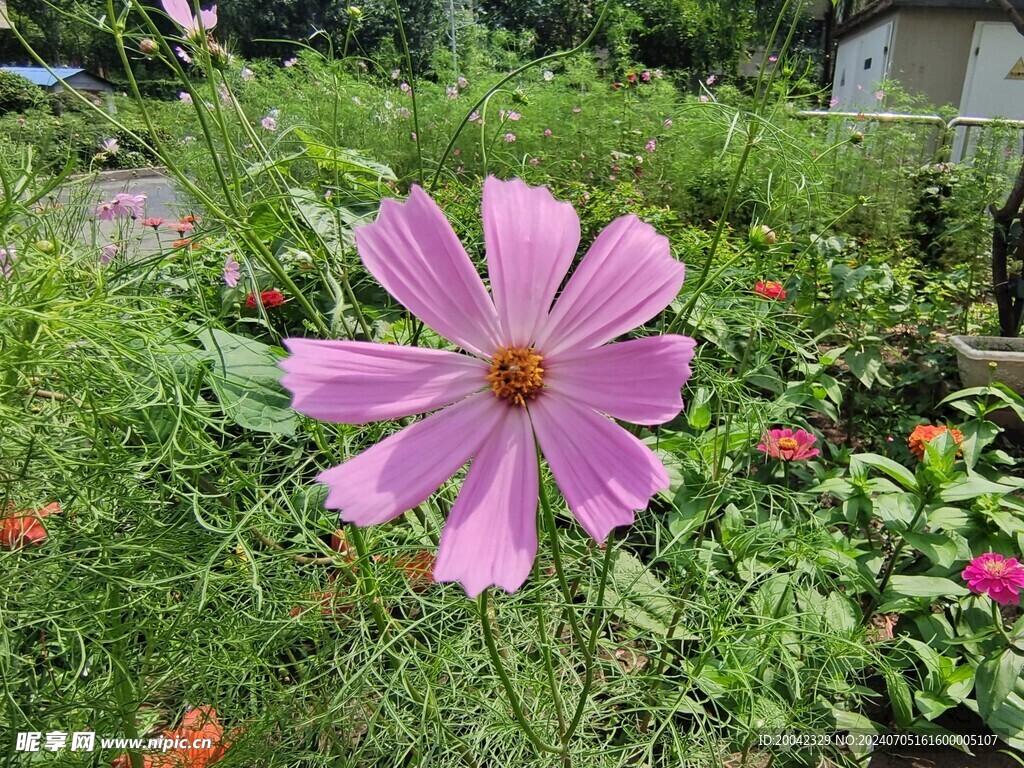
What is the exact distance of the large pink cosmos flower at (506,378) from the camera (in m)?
0.31

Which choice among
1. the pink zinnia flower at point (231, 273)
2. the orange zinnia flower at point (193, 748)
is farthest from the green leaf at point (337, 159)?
the orange zinnia flower at point (193, 748)

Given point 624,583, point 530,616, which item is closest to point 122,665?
point 530,616

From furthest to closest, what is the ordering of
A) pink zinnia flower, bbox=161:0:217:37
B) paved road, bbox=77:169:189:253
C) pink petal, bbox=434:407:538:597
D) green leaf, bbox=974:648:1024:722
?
paved road, bbox=77:169:189:253 → green leaf, bbox=974:648:1024:722 → pink zinnia flower, bbox=161:0:217:37 → pink petal, bbox=434:407:538:597

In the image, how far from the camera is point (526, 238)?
1.11 ft

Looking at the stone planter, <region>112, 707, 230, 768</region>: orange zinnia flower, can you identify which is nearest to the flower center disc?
<region>112, 707, 230, 768</region>: orange zinnia flower

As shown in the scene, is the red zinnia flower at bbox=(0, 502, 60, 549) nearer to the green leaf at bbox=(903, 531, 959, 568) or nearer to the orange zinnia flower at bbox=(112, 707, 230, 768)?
the orange zinnia flower at bbox=(112, 707, 230, 768)

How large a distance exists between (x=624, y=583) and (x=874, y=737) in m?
0.41

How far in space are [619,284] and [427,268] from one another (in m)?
0.10

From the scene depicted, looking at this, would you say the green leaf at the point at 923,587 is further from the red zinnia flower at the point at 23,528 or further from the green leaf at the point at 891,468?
the red zinnia flower at the point at 23,528

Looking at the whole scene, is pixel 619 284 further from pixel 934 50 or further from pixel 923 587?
pixel 934 50

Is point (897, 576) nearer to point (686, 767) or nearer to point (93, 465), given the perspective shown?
point (686, 767)

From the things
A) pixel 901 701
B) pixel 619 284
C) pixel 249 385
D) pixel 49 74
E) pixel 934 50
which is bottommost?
pixel 901 701

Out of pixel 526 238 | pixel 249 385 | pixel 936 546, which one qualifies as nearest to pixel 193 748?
pixel 249 385

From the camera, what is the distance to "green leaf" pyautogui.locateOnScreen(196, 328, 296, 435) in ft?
1.95
